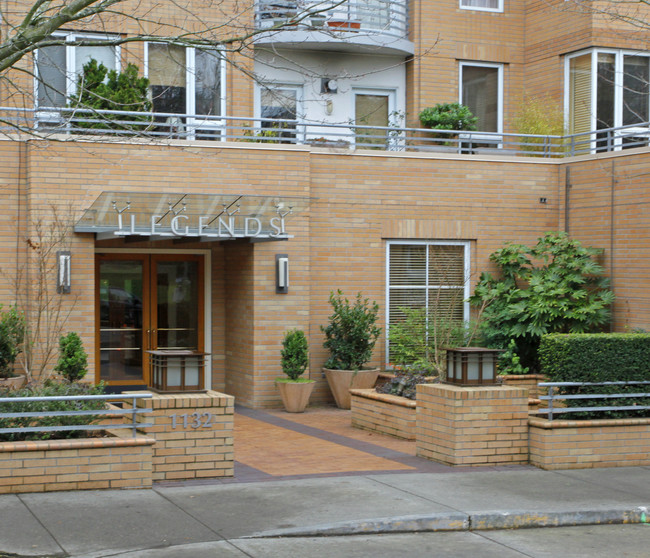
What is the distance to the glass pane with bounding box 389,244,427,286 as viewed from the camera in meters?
17.4

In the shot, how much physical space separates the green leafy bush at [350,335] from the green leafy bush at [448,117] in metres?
5.15

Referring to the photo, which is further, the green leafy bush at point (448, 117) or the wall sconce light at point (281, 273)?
the green leafy bush at point (448, 117)

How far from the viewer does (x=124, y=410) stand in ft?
31.1

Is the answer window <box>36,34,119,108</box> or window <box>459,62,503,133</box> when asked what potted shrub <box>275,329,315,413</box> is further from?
window <box>459,62,503,133</box>

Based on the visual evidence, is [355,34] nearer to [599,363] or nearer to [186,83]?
[186,83]

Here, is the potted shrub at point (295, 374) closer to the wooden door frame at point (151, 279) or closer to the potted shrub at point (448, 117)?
the wooden door frame at point (151, 279)

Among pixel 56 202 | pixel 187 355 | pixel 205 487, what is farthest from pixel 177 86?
pixel 205 487

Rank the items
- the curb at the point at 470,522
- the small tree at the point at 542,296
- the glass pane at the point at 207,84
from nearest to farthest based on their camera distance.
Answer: the curb at the point at 470,522
the small tree at the point at 542,296
the glass pane at the point at 207,84

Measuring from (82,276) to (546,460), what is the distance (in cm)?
796

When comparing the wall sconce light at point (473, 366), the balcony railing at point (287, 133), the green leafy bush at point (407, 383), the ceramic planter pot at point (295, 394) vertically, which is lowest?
the ceramic planter pot at point (295, 394)

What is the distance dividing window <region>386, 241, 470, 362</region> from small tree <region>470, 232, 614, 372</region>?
45 cm

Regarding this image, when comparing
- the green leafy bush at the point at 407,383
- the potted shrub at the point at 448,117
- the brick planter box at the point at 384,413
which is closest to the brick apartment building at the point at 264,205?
the potted shrub at the point at 448,117

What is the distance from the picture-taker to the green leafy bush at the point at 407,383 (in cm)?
1368

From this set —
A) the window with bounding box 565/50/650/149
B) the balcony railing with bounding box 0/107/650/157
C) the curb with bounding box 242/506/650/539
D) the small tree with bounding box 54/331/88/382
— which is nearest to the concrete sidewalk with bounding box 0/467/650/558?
the curb with bounding box 242/506/650/539
